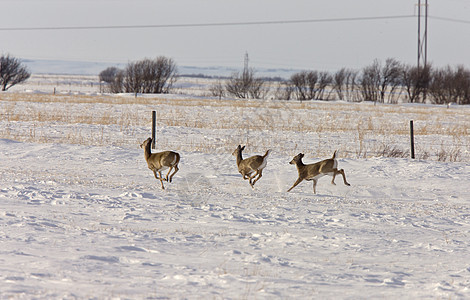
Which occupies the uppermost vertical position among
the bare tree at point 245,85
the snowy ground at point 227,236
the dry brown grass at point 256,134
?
the bare tree at point 245,85

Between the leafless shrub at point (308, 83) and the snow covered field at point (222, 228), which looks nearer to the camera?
the snow covered field at point (222, 228)

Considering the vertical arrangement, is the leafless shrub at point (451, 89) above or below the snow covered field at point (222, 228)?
above

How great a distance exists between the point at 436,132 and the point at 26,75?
215 ft

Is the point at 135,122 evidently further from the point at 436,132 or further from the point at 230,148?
the point at 436,132

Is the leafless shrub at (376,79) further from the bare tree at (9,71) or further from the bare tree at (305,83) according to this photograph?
the bare tree at (9,71)

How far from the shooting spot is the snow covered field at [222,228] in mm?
6066

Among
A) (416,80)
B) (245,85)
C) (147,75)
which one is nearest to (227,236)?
(245,85)

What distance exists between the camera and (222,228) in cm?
872

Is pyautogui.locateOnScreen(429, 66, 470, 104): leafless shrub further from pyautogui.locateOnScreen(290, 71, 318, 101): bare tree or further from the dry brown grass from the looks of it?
the dry brown grass

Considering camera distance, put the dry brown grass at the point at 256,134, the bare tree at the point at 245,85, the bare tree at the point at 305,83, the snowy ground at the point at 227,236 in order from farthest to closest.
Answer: the bare tree at the point at 305,83 < the bare tree at the point at 245,85 < the dry brown grass at the point at 256,134 < the snowy ground at the point at 227,236

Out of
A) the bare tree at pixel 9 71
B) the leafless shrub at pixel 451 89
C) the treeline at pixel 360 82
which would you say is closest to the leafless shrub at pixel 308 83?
the treeline at pixel 360 82

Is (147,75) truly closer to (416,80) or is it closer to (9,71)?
(9,71)

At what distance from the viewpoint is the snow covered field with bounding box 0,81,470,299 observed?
607 cm

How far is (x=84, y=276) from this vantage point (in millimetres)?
6105
